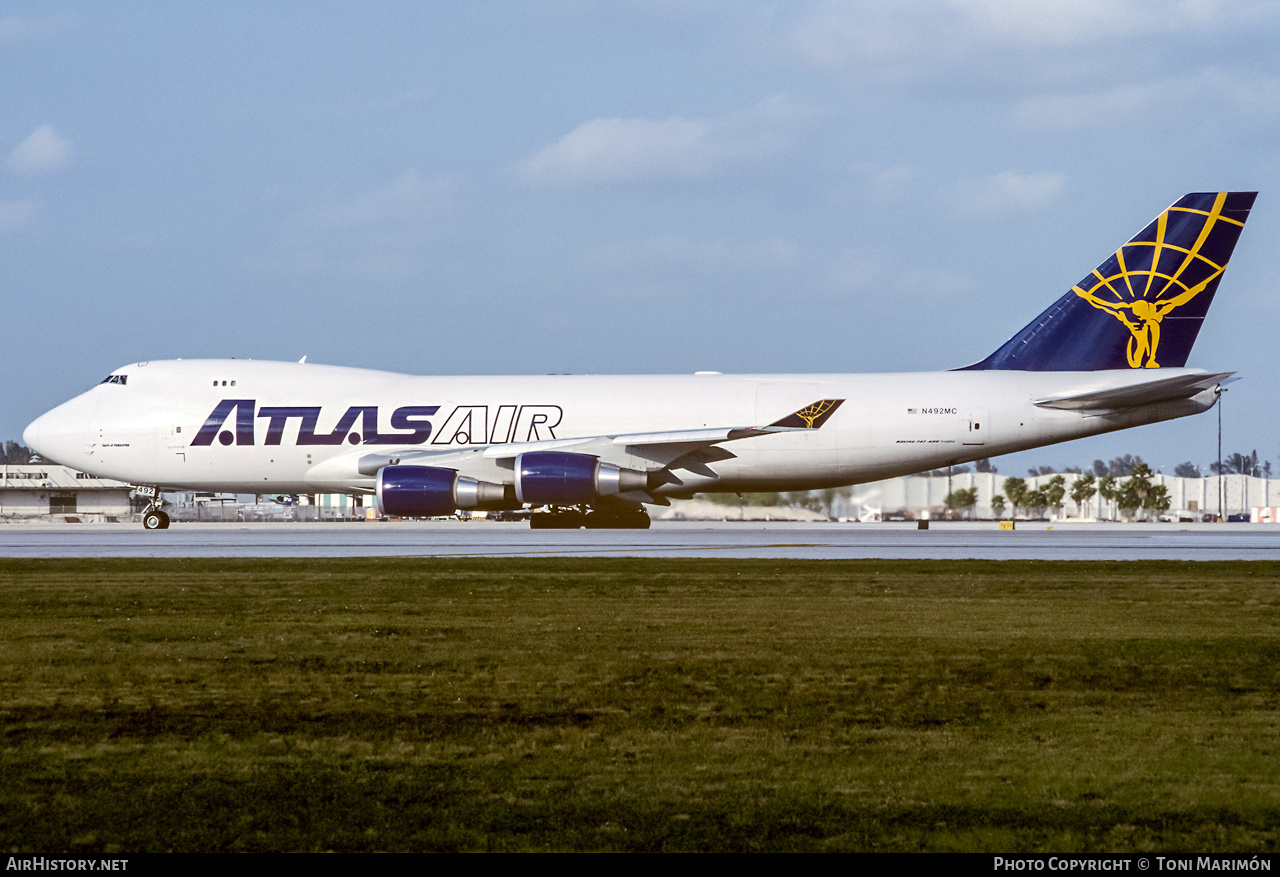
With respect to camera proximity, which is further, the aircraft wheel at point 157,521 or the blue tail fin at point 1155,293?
the aircraft wheel at point 157,521

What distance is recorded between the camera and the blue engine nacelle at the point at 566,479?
3288 centimetres

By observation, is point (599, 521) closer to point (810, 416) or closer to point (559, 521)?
point (559, 521)

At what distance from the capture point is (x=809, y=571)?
67.0ft

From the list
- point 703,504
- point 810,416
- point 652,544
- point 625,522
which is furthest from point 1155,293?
point 652,544

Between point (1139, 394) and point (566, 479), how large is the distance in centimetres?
1445

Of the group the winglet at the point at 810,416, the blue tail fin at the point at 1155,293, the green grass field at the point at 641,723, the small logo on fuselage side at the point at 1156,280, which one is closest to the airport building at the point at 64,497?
the winglet at the point at 810,416

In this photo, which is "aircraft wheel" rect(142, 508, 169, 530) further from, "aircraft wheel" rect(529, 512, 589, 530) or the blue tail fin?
the blue tail fin

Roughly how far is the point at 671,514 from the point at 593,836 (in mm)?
35080

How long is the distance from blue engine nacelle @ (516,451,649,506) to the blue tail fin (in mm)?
12072

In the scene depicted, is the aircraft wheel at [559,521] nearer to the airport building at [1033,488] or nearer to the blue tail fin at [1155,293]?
the airport building at [1033,488]

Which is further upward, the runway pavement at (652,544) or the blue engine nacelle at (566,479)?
the blue engine nacelle at (566,479)

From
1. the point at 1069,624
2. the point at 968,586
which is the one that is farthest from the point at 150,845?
the point at 968,586

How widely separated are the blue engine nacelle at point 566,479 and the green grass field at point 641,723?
1653 centimetres

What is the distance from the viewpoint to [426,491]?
3319cm
